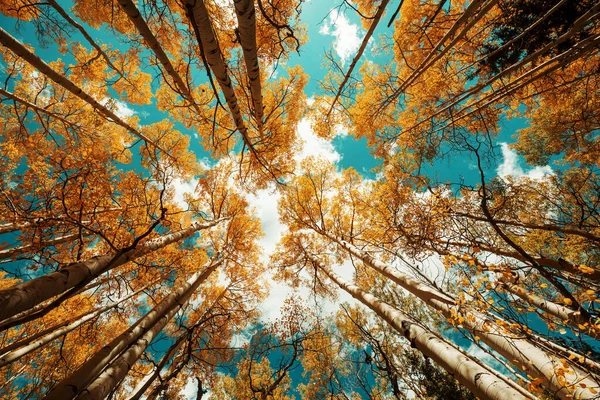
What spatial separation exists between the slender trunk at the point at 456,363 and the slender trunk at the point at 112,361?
3.59 metres

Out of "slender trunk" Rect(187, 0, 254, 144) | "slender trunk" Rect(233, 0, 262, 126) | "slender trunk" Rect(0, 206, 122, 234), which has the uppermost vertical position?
"slender trunk" Rect(233, 0, 262, 126)

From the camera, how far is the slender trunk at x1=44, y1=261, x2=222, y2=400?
2211mm

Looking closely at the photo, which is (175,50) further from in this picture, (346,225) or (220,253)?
(346,225)

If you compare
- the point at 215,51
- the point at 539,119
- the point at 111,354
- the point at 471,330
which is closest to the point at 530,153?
the point at 539,119

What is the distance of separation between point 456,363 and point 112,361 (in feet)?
13.9

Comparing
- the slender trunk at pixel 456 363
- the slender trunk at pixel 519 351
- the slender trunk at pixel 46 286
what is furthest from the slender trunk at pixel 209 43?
the slender trunk at pixel 456 363

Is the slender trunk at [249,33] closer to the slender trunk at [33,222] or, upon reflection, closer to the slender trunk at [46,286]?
the slender trunk at [46,286]

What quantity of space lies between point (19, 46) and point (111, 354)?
14.3ft

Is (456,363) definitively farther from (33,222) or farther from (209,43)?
(33,222)

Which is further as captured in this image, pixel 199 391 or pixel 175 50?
pixel 175 50

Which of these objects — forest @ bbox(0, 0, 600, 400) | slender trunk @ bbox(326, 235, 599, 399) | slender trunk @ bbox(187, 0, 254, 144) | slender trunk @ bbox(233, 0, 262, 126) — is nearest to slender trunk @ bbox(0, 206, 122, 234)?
forest @ bbox(0, 0, 600, 400)

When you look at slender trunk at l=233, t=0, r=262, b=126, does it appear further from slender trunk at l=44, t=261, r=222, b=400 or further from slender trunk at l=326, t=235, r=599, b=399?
slender trunk at l=44, t=261, r=222, b=400

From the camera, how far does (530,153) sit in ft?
26.4

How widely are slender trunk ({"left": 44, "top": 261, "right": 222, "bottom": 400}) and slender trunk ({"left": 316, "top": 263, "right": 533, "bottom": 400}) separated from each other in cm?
359
